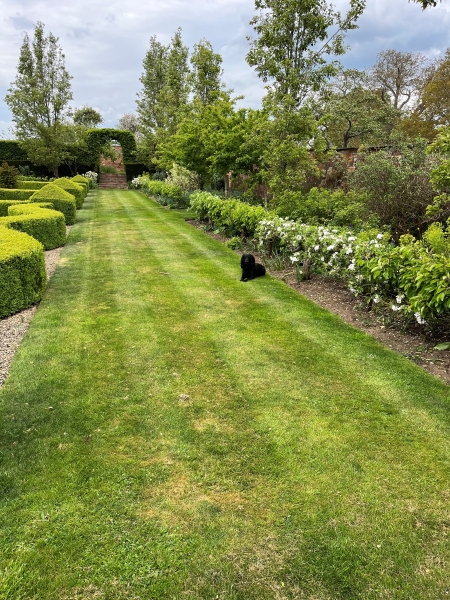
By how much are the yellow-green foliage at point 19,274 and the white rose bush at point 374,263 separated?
4.20 m

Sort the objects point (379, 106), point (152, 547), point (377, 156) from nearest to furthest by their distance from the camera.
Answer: point (152, 547), point (377, 156), point (379, 106)

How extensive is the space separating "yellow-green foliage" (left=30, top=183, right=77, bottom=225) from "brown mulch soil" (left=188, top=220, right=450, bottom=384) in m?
8.11

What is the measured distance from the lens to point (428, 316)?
13.8 feet

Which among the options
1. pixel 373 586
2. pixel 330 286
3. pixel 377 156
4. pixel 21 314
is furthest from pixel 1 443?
pixel 377 156

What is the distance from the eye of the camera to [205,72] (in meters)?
16.3

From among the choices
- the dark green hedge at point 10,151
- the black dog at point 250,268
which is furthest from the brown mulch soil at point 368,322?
the dark green hedge at point 10,151

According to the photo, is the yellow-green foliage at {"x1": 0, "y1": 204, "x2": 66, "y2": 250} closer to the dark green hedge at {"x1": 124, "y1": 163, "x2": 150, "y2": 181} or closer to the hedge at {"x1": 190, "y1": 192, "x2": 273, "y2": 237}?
the hedge at {"x1": 190, "y1": 192, "x2": 273, "y2": 237}

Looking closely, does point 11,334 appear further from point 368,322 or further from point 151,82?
point 151,82

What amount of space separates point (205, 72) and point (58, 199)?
896 cm

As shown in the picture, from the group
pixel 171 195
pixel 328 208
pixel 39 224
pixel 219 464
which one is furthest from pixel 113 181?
pixel 219 464

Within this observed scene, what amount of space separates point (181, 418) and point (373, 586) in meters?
1.73

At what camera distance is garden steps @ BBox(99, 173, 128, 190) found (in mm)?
31766

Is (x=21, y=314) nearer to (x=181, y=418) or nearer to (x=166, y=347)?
(x=166, y=347)

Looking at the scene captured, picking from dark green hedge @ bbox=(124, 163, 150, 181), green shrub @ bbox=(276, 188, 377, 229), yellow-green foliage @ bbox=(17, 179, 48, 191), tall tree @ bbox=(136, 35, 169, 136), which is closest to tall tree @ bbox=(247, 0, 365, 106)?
green shrub @ bbox=(276, 188, 377, 229)
